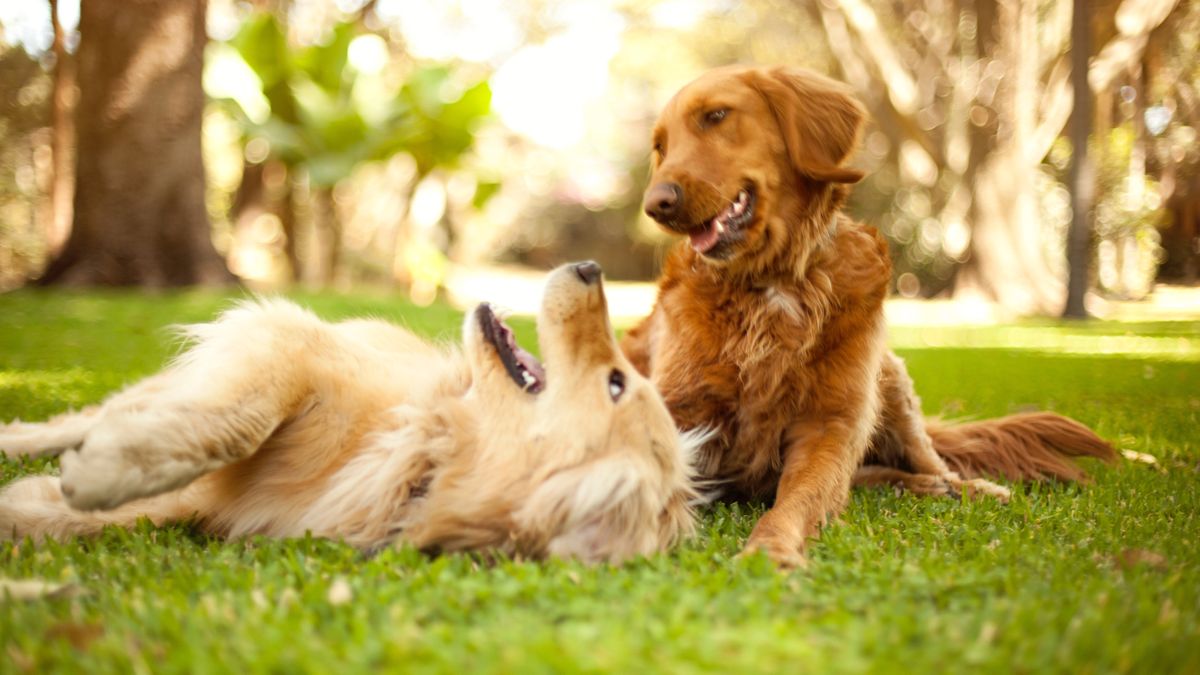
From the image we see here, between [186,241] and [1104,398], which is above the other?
[186,241]

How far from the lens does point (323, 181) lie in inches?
680

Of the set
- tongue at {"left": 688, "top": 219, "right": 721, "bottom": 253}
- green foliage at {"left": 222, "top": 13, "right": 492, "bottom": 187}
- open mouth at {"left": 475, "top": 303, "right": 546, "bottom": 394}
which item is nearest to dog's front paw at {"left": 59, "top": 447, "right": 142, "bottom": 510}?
open mouth at {"left": 475, "top": 303, "right": 546, "bottom": 394}

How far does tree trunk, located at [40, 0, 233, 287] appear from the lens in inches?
411

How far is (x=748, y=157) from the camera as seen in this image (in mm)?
3697

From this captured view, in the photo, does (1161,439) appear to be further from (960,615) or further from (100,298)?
(100,298)

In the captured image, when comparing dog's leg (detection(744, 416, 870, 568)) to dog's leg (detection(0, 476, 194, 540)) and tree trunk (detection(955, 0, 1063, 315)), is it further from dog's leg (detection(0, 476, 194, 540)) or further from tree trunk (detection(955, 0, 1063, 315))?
tree trunk (detection(955, 0, 1063, 315))

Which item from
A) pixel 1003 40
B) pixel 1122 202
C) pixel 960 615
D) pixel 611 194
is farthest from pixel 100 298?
pixel 611 194

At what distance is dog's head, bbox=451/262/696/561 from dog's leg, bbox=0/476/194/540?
42.3 inches

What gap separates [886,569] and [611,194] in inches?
1190

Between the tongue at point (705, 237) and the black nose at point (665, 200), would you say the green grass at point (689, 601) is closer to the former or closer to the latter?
the tongue at point (705, 237)

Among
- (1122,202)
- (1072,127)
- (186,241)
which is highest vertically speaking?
(1072,127)

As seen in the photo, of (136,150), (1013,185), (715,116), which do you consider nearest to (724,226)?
(715,116)

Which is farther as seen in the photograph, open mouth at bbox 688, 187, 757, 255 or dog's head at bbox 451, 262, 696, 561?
open mouth at bbox 688, 187, 757, 255

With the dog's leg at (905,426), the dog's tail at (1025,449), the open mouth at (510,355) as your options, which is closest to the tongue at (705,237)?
the open mouth at (510,355)
